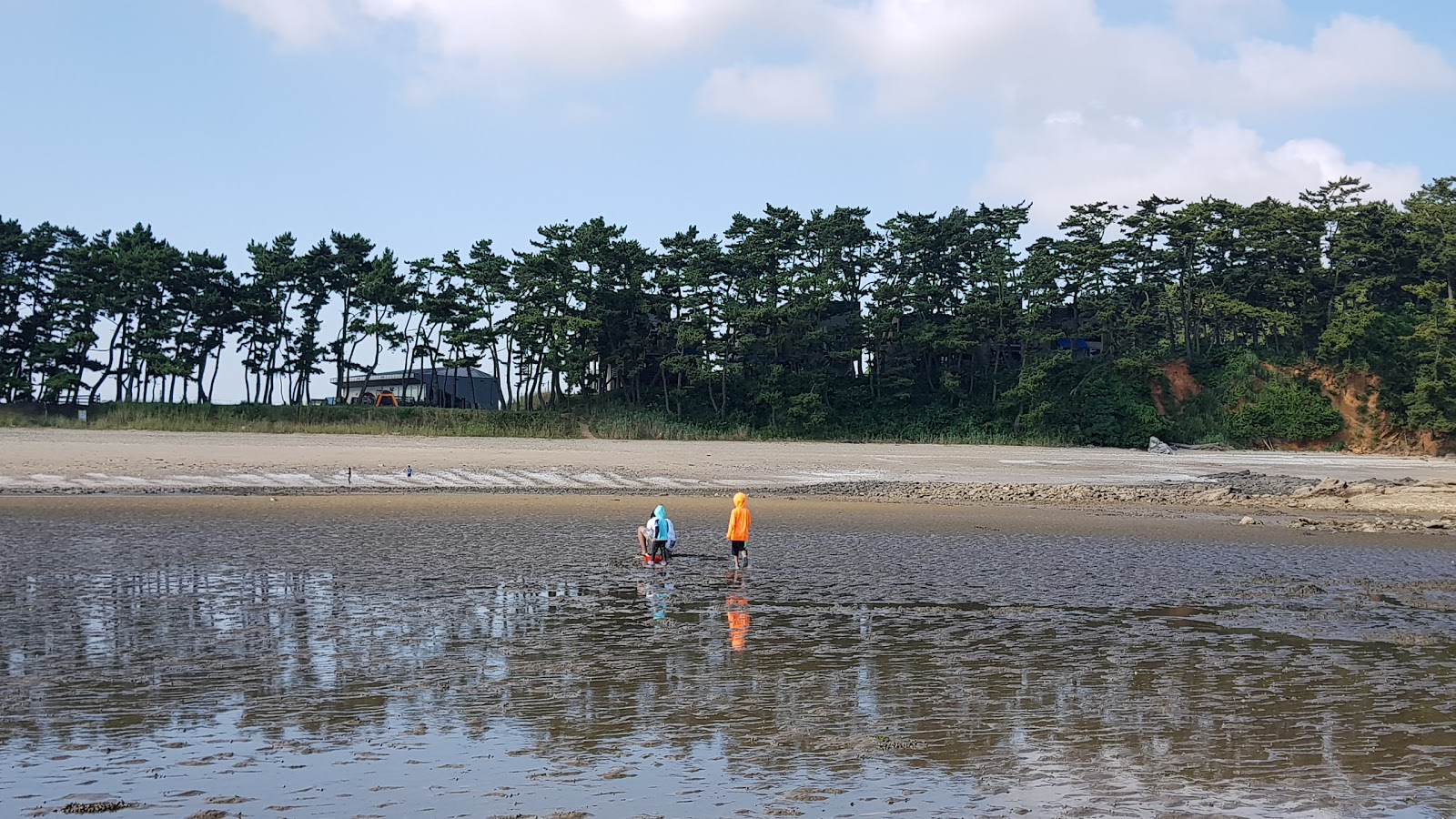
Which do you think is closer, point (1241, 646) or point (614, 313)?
point (1241, 646)

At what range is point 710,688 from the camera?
944cm

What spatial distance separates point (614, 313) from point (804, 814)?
62.3 metres

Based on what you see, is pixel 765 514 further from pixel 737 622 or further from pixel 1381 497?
pixel 1381 497

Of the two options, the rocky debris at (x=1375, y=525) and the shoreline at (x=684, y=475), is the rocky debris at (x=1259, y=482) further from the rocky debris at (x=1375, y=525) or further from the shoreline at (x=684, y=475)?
the rocky debris at (x=1375, y=525)

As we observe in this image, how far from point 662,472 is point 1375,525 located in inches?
796

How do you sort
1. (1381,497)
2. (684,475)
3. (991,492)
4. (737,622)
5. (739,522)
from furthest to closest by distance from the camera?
(684,475), (991,492), (1381,497), (739,522), (737,622)

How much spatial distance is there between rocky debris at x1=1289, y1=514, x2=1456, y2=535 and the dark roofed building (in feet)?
167

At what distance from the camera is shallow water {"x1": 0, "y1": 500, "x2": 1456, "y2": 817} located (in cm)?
675

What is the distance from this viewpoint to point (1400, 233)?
69438 millimetres

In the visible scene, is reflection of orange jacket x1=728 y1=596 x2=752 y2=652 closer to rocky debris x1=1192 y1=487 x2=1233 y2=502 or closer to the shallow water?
the shallow water

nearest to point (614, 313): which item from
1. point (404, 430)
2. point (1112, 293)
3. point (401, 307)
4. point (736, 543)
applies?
point (401, 307)

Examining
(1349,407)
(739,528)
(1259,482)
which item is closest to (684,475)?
(1259,482)

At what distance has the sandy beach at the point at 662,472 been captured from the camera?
31672 millimetres

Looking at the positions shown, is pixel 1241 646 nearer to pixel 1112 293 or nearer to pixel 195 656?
pixel 195 656
